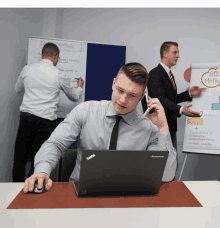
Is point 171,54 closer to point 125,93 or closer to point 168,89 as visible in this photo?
point 168,89

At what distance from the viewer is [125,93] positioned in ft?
3.75

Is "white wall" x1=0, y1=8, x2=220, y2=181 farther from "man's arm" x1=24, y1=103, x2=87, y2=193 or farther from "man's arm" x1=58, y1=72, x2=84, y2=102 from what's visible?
"man's arm" x1=24, y1=103, x2=87, y2=193

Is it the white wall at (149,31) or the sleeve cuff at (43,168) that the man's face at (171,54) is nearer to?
the white wall at (149,31)

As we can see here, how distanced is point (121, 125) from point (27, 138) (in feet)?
4.60

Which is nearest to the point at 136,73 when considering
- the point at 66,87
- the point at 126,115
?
the point at 126,115

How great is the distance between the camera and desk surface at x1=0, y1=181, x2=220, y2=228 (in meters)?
0.67

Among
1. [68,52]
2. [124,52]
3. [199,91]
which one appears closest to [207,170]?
[199,91]

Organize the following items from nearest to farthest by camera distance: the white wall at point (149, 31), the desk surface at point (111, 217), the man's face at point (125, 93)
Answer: the desk surface at point (111, 217) → the man's face at point (125, 93) → the white wall at point (149, 31)

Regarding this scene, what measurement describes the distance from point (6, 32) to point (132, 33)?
1831 mm

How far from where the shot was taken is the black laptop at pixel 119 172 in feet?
2.60

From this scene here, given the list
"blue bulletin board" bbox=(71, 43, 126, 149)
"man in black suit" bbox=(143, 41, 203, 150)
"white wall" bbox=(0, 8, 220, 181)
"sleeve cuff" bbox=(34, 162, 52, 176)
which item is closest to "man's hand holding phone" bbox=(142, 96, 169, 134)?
"sleeve cuff" bbox=(34, 162, 52, 176)

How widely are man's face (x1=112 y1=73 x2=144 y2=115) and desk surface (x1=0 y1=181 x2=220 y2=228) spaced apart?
0.56 metres

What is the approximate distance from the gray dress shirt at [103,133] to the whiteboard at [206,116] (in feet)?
4.52

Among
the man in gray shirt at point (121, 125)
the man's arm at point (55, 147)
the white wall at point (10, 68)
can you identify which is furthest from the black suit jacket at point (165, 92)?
the white wall at point (10, 68)
